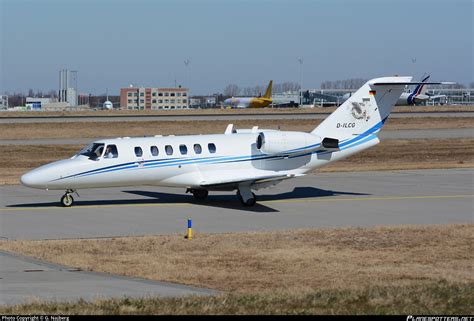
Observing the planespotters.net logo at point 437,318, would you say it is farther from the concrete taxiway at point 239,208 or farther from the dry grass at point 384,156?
the dry grass at point 384,156

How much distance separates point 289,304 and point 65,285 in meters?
4.71

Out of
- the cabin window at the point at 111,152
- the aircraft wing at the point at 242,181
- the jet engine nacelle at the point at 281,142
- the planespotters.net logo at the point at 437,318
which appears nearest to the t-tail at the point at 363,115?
the jet engine nacelle at the point at 281,142

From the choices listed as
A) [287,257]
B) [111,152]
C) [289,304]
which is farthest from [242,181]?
[289,304]

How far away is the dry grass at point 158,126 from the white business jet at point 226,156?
3514 centimetres

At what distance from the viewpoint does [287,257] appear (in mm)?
20203

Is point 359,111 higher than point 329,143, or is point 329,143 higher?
point 359,111

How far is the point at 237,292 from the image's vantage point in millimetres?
16078

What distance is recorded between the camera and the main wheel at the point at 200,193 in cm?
3056

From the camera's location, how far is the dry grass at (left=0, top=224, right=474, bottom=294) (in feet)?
57.5

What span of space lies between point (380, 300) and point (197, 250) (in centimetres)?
788

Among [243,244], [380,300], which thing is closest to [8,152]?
[243,244]

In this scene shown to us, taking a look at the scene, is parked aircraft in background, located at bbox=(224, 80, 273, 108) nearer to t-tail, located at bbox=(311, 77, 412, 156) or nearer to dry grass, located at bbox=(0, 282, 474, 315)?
t-tail, located at bbox=(311, 77, 412, 156)

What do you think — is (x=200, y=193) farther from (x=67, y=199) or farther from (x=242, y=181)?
(x=67, y=199)

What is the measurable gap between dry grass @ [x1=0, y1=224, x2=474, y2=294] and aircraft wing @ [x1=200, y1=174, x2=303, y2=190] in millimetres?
4760
